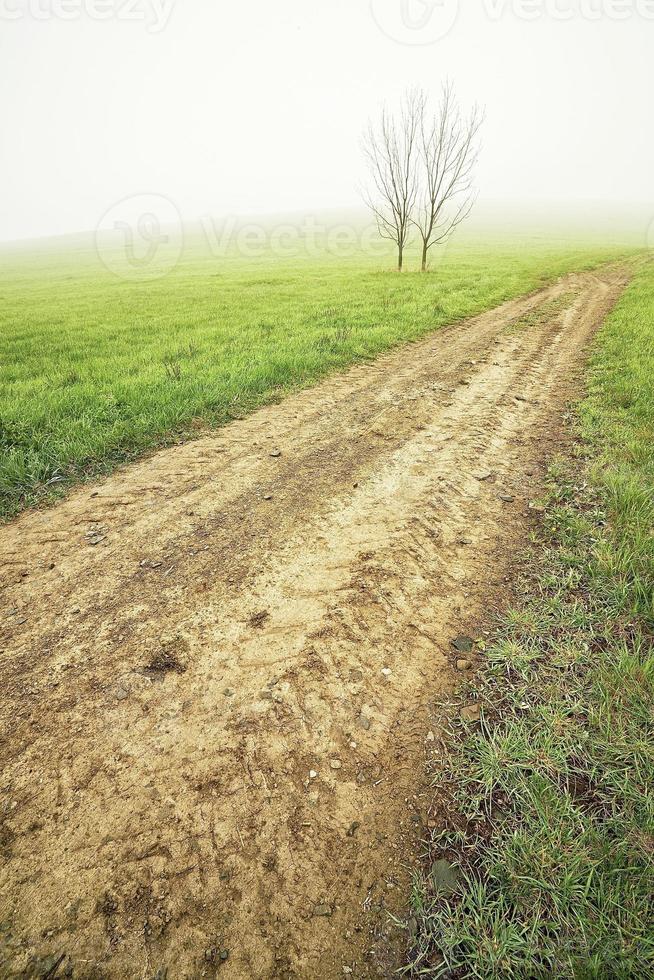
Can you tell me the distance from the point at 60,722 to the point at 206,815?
3.65ft

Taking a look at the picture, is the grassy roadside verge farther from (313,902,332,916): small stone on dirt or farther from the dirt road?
(313,902,332,916): small stone on dirt

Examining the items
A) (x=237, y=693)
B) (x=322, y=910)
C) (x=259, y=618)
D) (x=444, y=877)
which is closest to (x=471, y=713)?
(x=444, y=877)

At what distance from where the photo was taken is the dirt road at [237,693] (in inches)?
71.2

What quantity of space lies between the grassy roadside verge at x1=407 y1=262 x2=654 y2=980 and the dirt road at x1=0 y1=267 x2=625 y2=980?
0.22 metres

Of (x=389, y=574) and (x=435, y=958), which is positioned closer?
(x=435, y=958)

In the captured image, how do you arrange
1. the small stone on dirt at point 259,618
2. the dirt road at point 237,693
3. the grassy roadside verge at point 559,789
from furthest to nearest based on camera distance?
the small stone on dirt at point 259,618 < the dirt road at point 237,693 < the grassy roadside verge at point 559,789

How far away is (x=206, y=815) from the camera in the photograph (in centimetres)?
212

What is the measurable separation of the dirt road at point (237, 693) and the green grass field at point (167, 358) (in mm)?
927

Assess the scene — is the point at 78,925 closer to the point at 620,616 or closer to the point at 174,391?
the point at 620,616

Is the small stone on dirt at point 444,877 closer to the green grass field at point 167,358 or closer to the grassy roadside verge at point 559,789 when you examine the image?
the grassy roadside verge at point 559,789

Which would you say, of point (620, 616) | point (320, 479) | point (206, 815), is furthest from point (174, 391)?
point (620, 616)

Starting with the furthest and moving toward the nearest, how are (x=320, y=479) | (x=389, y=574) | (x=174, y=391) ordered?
(x=174, y=391) → (x=320, y=479) → (x=389, y=574)

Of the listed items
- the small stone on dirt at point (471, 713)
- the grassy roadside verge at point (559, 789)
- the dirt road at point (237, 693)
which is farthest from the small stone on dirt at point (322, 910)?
the small stone on dirt at point (471, 713)

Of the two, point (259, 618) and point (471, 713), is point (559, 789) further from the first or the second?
point (259, 618)
